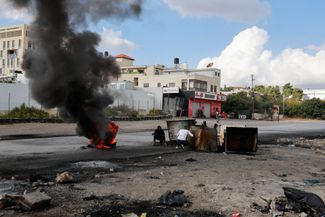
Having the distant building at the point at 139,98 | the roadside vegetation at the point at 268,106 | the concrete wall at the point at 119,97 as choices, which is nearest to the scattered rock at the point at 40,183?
the concrete wall at the point at 119,97

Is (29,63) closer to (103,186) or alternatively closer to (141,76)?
(103,186)

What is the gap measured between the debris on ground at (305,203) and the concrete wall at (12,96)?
32927 millimetres

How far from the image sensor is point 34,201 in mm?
8297

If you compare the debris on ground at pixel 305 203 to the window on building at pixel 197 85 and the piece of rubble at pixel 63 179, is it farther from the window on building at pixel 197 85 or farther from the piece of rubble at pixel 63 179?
the window on building at pixel 197 85

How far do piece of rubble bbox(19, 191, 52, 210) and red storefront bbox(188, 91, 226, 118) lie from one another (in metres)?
54.7

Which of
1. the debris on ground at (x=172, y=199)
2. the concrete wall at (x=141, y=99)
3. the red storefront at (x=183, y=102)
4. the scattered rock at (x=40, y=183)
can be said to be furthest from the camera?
the red storefront at (x=183, y=102)

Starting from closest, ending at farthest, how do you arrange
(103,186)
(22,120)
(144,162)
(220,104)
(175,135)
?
1. (103,186)
2. (144,162)
3. (175,135)
4. (22,120)
5. (220,104)

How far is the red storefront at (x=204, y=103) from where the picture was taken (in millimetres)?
63406

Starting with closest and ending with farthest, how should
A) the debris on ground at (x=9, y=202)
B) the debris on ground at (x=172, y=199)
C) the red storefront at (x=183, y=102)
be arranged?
1. the debris on ground at (x=9, y=202)
2. the debris on ground at (x=172, y=199)
3. the red storefront at (x=183, y=102)

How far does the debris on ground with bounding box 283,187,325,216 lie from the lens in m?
8.70

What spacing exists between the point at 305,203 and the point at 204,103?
190 feet

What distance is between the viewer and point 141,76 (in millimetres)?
80250

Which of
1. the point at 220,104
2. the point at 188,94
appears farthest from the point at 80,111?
the point at 220,104

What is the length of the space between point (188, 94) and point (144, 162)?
4741 cm
